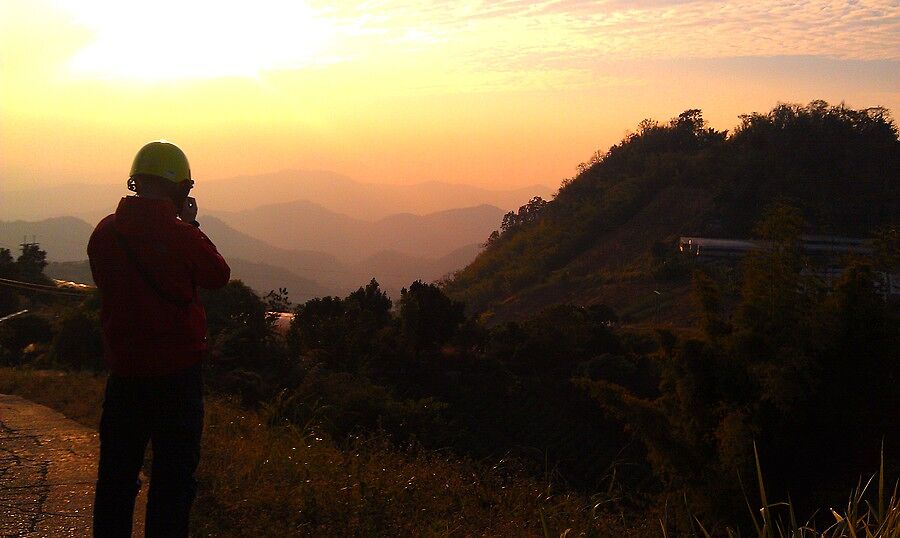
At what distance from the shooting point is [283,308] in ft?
71.5

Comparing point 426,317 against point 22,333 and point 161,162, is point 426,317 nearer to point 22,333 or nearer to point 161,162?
point 22,333

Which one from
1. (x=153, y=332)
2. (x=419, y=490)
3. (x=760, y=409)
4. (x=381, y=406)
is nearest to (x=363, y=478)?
(x=419, y=490)

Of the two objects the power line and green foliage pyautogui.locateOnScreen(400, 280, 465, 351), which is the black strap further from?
the power line

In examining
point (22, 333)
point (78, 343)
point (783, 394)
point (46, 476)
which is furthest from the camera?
point (22, 333)

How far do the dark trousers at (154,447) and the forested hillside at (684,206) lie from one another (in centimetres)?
5423

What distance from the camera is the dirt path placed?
15.3 feet

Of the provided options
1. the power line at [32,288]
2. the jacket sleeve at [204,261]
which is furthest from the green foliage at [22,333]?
the jacket sleeve at [204,261]

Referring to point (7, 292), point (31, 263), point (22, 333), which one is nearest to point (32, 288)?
point (7, 292)

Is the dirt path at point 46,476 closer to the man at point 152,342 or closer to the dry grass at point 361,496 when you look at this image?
the dry grass at point 361,496

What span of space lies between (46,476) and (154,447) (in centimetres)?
252

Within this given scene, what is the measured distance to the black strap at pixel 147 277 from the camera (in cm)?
346

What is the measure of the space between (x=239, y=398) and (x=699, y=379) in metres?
11.5

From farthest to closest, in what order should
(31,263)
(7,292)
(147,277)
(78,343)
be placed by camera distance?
(31,263), (7,292), (78,343), (147,277)

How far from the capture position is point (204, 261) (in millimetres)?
3543
